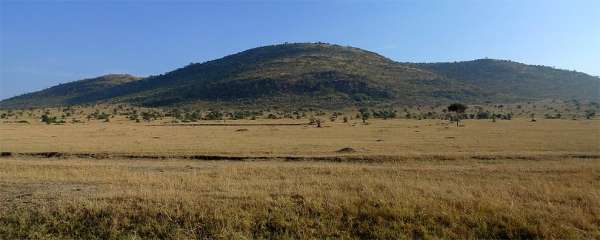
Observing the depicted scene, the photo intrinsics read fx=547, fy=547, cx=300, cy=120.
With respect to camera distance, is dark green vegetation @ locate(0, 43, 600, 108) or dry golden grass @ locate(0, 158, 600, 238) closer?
dry golden grass @ locate(0, 158, 600, 238)

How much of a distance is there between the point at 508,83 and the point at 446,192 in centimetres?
16441

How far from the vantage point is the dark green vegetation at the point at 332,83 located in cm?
13212

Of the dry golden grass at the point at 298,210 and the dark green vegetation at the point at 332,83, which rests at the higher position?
the dark green vegetation at the point at 332,83

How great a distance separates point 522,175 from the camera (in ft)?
65.2

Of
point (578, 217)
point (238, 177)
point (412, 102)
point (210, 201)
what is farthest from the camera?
point (412, 102)

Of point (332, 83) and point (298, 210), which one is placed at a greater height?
point (332, 83)

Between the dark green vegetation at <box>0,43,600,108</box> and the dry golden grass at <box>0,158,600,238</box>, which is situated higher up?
the dark green vegetation at <box>0,43,600,108</box>

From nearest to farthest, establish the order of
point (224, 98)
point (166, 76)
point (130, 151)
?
1. point (130, 151)
2. point (224, 98)
3. point (166, 76)

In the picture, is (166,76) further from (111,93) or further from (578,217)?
(578,217)

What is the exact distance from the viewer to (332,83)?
139500 mm

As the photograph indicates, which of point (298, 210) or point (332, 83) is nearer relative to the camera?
point (298, 210)

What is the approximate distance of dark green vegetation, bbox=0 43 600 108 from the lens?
132 meters

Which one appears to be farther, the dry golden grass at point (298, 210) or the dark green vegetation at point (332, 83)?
the dark green vegetation at point (332, 83)

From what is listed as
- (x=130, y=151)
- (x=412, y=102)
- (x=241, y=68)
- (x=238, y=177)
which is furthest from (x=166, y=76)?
(x=238, y=177)
